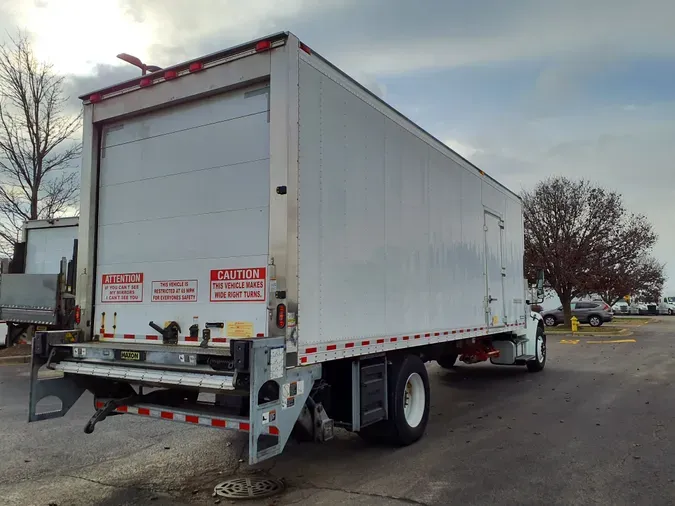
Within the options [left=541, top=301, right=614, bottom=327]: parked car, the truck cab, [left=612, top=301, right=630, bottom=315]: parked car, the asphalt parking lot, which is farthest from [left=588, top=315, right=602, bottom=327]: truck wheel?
[left=612, top=301, right=630, bottom=315]: parked car

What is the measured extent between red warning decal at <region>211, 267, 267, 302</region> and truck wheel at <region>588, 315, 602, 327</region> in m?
31.4

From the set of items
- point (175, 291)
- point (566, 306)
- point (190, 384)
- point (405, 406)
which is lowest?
point (405, 406)

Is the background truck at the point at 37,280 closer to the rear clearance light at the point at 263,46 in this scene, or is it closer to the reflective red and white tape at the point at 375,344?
the reflective red and white tape at the point at 375,344

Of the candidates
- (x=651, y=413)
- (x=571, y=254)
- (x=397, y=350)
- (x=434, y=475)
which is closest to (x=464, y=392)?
(x=651, y=413)

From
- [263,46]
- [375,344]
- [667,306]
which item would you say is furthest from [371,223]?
[667,306]

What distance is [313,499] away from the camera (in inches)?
184

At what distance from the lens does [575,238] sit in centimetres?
2931

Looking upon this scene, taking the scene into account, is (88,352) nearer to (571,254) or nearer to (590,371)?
(590,371)

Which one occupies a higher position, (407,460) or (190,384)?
(190,384)

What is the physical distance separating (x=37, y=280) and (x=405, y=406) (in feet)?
32.6

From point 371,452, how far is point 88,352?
10.4 ft

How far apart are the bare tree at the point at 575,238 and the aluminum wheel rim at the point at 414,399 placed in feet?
78.2

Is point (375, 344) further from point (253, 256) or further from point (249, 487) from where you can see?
point (249, 487)

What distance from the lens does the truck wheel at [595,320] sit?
104 ft
